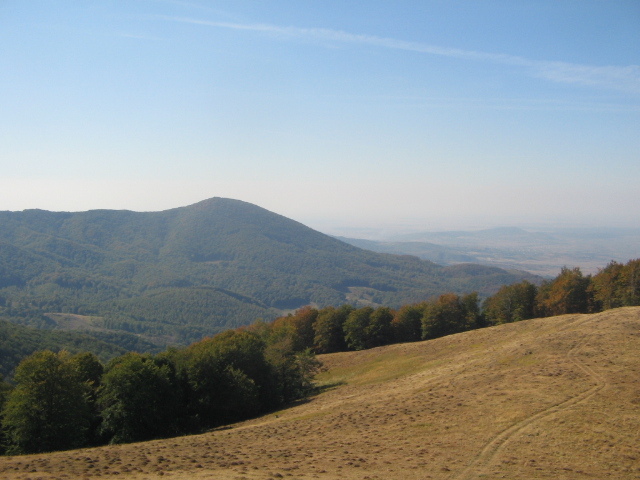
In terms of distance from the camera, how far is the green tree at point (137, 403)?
3094 cm

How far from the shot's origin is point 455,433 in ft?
67.5

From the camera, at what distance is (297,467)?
56.7 feet

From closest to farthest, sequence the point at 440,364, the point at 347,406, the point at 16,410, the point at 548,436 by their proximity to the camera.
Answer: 1. the point at 548,436
2. the point at 16,410
3. the point at 347,406
4. the point at 440,364

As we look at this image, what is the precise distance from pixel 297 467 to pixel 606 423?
15.3m

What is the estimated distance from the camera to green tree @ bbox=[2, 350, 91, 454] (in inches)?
1071

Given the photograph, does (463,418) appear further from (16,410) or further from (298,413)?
(16,410)

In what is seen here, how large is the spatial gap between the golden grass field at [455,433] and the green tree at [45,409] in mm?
7488

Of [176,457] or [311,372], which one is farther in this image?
[311,372]

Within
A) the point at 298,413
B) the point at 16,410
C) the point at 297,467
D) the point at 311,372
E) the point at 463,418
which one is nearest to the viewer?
the point at 297,467

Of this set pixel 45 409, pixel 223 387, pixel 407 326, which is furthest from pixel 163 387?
pixel 407 326

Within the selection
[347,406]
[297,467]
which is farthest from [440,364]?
[297,467]

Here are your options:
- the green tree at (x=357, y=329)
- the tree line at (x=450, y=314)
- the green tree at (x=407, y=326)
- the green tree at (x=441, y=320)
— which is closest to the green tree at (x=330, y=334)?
the tree line at (x=450, y=314)

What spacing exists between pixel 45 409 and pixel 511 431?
99.6 feet

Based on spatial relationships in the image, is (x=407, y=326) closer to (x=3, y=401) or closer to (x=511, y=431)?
(x=511, y=431)
